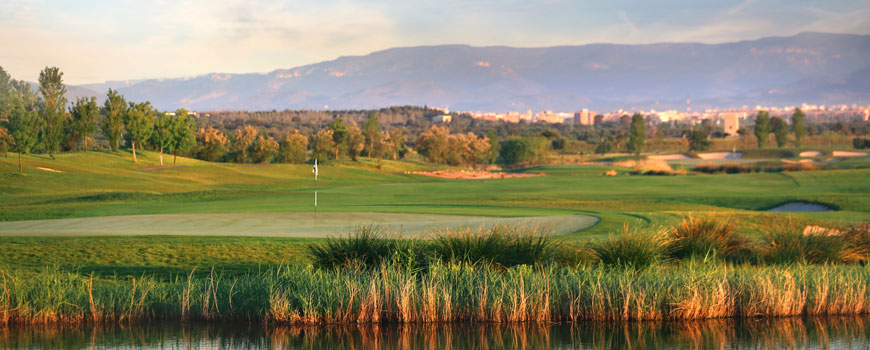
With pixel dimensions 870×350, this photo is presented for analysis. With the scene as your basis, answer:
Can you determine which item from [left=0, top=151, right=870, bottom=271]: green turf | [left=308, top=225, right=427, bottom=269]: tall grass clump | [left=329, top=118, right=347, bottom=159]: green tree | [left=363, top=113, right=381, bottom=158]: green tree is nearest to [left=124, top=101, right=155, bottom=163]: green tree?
[left=0, top=151, right=870, bottom=271]: green turf

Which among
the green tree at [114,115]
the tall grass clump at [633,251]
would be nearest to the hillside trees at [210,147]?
the green tree at [114,115]

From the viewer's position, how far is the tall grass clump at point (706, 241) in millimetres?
16062

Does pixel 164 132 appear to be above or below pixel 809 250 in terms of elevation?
above

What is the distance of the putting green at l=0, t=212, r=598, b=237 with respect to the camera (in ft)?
70.0

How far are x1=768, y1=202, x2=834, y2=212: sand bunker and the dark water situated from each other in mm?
22591

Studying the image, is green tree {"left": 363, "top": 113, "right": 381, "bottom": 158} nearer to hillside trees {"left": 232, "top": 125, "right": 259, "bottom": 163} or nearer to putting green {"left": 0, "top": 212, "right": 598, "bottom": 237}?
hillside trees {"left": 232, "top": 125, "right": 259, "bottom": 163}

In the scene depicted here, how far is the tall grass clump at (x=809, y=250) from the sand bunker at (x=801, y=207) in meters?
16.8

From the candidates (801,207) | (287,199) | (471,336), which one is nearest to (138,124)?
(287,199)

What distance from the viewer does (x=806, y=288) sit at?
39.3 feet

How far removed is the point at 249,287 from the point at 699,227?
997 cm

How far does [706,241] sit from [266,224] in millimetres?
13806

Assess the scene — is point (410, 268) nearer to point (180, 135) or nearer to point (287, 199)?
point (287, 199)

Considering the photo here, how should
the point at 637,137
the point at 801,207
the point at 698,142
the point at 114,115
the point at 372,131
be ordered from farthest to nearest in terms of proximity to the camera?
the point at 698,142 → the point at 637,137 → the point at 372,131 → the point at 114,115 → the point at 801,207

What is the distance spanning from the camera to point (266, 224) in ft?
80.2
